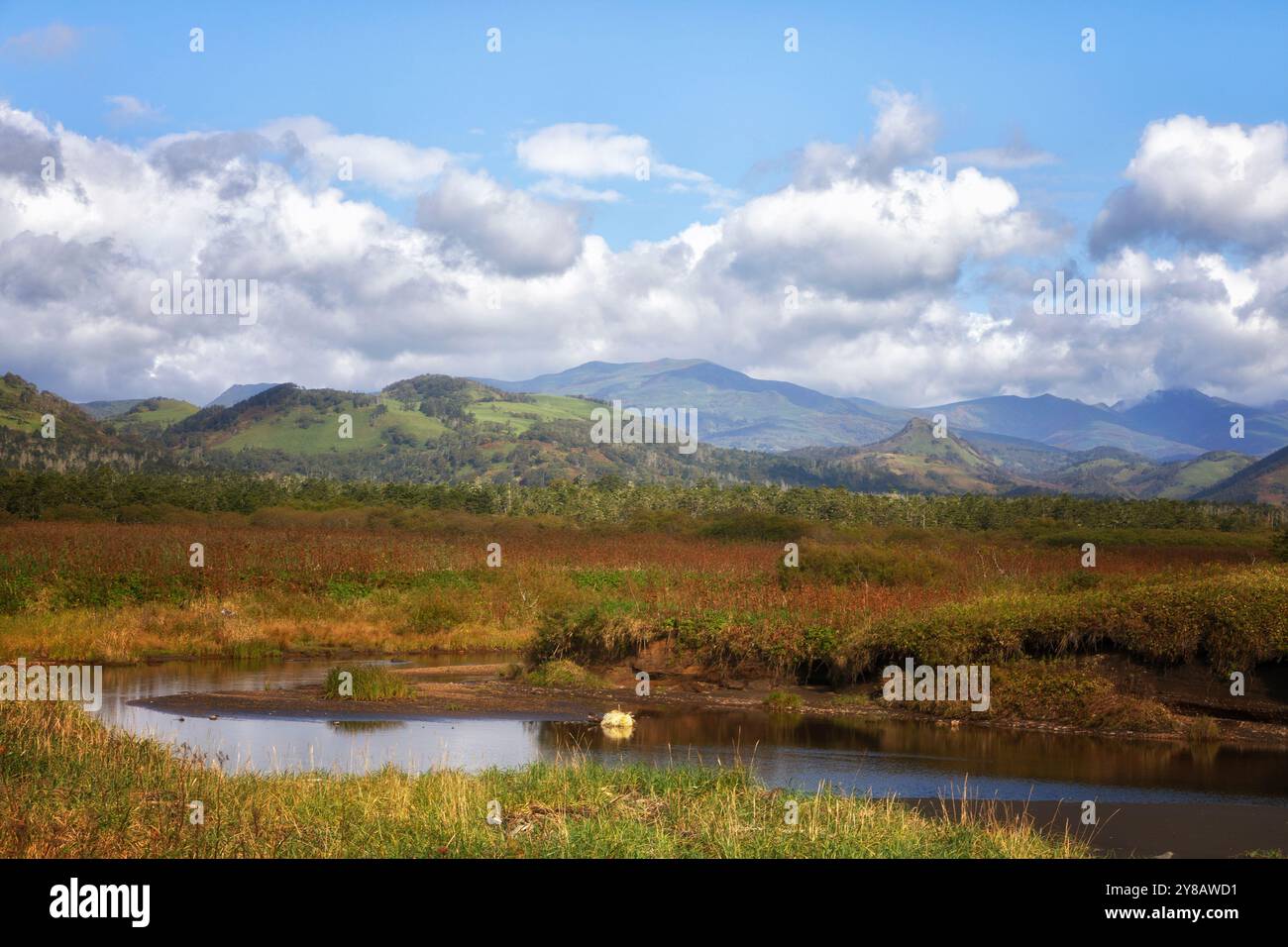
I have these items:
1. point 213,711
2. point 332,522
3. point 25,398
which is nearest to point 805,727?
point 213,711

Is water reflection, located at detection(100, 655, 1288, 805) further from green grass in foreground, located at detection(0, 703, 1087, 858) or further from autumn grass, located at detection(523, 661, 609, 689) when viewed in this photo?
autumn grass, located at detection(523, 661, 609, 689)

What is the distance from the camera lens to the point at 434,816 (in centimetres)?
1374

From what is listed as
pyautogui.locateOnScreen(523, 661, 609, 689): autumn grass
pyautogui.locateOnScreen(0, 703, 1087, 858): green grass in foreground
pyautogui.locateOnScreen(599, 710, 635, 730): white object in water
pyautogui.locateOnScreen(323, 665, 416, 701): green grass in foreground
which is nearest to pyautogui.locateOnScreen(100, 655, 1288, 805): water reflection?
pyautogui.locateOnScreen(599, 710, 635, 730): white object in water

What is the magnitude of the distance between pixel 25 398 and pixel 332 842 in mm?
174597

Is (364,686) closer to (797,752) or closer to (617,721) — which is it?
(617,721)

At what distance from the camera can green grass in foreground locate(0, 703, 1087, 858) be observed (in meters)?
12.2

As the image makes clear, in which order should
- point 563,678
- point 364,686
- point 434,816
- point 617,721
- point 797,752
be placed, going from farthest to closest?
point 563,678, point 364,686, point 617,721, point 797,752, point 434,816

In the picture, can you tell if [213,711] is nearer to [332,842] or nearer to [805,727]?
[805,727]

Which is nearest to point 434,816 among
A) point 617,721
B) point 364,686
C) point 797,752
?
point 797,752

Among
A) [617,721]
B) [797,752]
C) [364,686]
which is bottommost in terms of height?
[797,752]

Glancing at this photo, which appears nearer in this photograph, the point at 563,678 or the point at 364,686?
the point at 364,686

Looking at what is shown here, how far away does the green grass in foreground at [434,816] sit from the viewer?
12.2m
